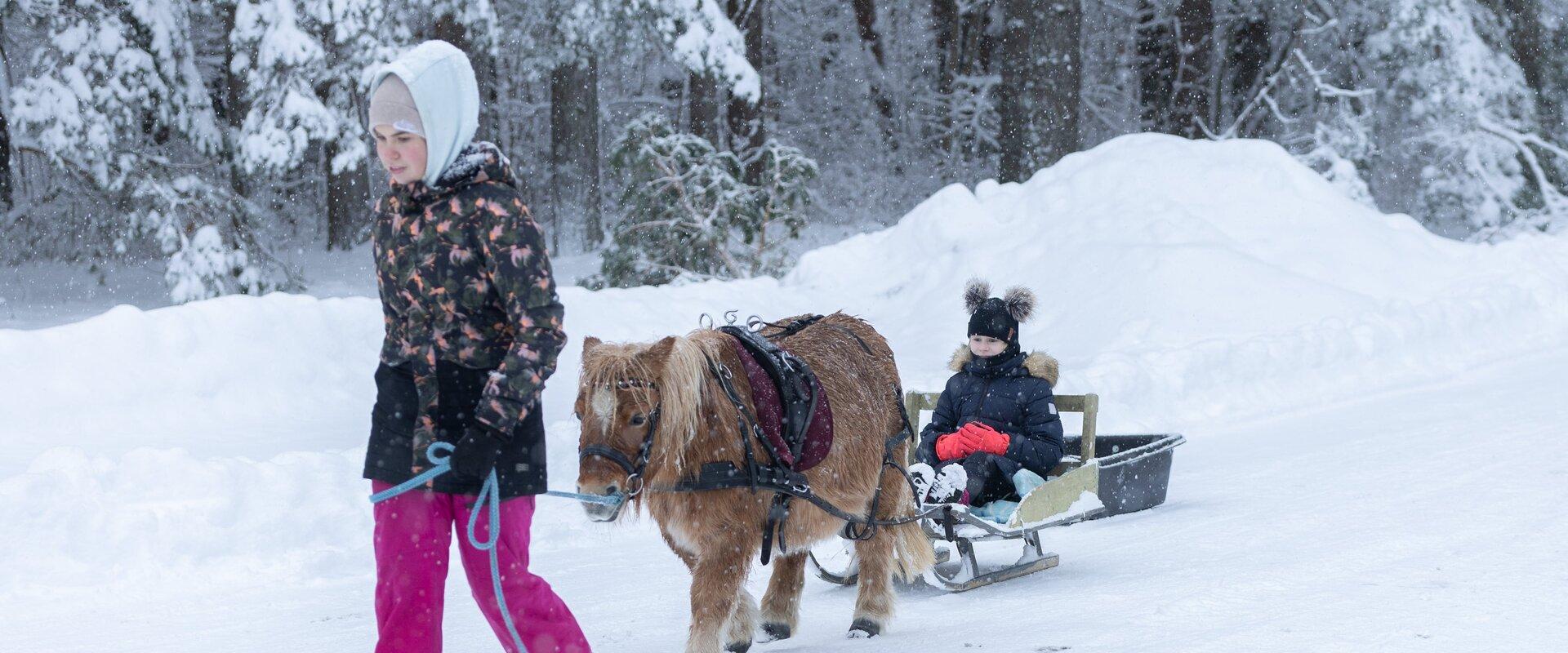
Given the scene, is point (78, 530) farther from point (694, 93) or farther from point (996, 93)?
point (996, 93)

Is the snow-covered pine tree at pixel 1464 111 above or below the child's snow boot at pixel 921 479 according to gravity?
above

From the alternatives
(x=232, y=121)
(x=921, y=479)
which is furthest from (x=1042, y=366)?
(x=232, y=121)

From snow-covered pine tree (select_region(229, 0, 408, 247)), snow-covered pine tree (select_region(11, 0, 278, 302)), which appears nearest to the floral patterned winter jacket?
snow-covered pine tree (select_region(229, 0, 408, 247))

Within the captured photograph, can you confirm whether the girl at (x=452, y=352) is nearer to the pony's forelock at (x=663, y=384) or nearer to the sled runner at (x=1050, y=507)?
the pony's forelock at (x=663, y=384)

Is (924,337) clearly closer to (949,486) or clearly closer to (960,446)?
(960,446)

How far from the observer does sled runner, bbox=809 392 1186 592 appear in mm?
5738

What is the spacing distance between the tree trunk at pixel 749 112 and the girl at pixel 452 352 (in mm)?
16380

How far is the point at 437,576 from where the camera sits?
134 inches

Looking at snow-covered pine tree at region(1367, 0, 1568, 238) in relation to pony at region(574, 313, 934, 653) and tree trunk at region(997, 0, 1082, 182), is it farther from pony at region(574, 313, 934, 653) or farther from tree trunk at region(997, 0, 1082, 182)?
pony at region(574, 313, 934, 653)

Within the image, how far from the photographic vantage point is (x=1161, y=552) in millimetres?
6277

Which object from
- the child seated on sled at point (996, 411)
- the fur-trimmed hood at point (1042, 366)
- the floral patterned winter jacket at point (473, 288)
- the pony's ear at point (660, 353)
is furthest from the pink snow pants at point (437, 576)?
the fur-trimmed hood at point (1042, 366)

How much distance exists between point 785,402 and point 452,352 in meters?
1.43

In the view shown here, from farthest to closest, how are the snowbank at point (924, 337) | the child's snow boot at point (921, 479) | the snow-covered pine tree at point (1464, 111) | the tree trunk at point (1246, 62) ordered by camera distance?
1. the tree trunk at point (1246, 62)
2. the snow-covered pine tree at point (1464, 111)
3. the snowbank at point (924, 337)
4. the child's snow boot at point (921, 479)

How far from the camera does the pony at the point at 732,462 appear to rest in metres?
3.83
